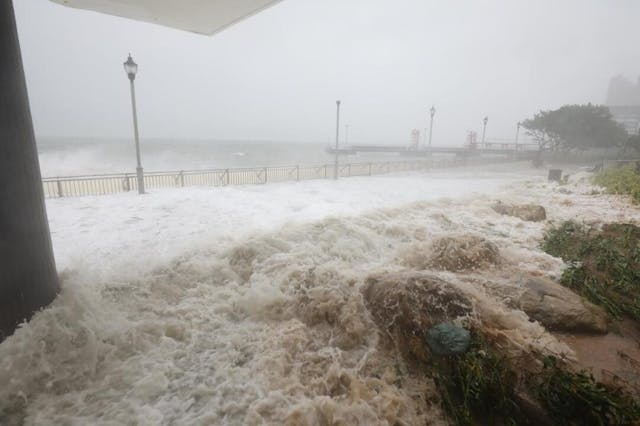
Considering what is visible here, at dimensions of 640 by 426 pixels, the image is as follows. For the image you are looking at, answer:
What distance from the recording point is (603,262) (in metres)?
6.24

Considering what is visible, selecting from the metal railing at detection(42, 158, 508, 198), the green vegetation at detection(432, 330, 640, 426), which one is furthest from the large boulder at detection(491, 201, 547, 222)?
the metal railing at detection(42, 158, 508, 198)

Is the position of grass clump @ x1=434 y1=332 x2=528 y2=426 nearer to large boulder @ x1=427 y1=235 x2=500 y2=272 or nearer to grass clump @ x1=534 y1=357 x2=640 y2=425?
grass clump @ x1=534 y1=357 x2=640 y2=425

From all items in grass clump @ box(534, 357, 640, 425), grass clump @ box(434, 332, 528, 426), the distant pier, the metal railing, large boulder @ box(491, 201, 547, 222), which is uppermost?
the distant pier

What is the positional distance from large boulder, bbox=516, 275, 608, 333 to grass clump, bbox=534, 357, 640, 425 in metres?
1.44

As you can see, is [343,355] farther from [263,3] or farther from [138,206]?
[138,206]

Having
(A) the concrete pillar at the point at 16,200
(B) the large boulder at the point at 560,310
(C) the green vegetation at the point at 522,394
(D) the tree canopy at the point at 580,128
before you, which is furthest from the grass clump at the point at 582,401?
(D) the tree canopy at the point at 580,128

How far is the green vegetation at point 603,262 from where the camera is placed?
16.7ft

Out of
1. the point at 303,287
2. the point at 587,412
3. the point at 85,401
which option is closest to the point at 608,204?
the point at 587,412

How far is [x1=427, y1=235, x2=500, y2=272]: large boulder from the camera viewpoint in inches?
259

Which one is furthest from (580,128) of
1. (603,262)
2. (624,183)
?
(603,262)

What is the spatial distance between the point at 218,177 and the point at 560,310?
2082 centimetres

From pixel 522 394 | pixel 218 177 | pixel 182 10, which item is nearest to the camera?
pixel 522 394

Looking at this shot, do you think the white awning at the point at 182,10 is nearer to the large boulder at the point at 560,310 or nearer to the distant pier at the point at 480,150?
the large boulder at the point at 560,310

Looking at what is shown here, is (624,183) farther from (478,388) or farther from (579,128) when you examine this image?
(579,128)
